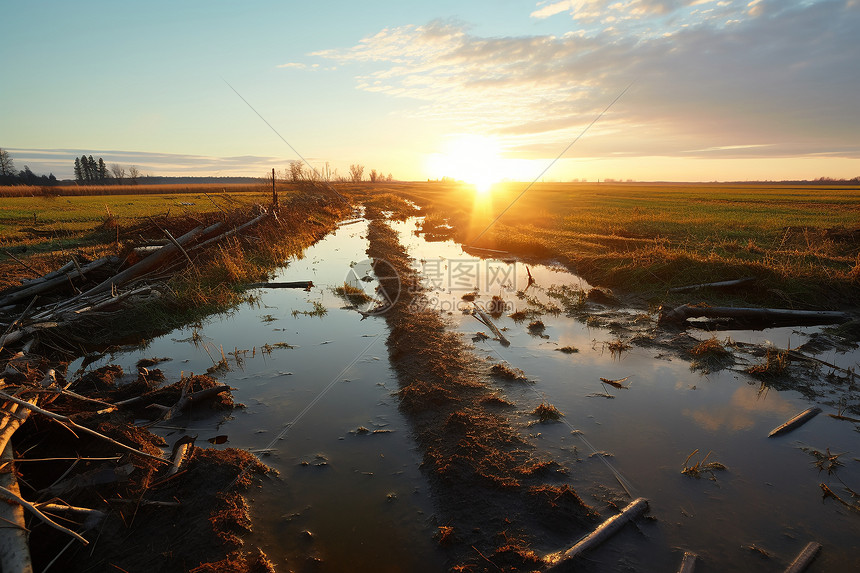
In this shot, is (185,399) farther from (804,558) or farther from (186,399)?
(804,558)

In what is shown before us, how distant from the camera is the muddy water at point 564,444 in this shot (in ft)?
12.2

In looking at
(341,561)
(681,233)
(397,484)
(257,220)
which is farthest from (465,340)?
(681,233)

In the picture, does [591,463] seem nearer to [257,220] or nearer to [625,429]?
[625,429]

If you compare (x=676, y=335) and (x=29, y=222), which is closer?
(x=676, y=335)

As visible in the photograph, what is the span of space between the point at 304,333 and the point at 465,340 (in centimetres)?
376

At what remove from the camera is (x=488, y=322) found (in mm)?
9469

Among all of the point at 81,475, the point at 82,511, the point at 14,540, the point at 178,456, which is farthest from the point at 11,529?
the point at 178,456

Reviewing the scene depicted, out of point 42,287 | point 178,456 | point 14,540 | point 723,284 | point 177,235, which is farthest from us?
point 177,235

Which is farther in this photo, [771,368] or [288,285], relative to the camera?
[288,285]

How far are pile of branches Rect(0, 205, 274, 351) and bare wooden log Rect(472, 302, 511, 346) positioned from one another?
8.29m

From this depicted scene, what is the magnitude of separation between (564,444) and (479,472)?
1.40m

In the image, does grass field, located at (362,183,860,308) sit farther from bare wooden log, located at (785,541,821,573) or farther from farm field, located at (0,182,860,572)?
bare wooden log, located at (785,541,821,573)

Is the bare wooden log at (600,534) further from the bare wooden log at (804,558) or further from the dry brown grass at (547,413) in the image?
the dry brown grass at (547,413)

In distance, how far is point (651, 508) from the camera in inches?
163
